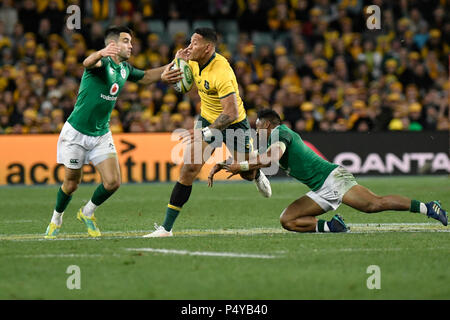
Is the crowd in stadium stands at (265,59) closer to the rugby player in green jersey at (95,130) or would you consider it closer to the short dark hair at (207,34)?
the rugby player in green jersey at (95,130)

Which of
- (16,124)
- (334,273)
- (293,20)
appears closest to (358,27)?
(293,20)

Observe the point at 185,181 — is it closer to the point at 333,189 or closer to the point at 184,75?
the point at 184,75

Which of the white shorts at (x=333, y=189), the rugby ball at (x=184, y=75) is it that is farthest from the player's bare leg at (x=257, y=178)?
the rugby ball at (x=184, y=75)

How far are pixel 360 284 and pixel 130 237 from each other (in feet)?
12.2

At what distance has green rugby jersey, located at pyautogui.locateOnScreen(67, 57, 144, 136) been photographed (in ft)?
33.1

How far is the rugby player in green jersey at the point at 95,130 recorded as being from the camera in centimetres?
1012

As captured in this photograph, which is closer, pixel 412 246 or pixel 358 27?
pixel 412 246

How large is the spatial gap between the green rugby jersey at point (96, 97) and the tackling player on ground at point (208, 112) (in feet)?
2.75

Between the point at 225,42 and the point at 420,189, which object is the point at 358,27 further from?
the point at 420,189

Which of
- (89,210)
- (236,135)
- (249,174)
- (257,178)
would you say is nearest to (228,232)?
(249,174)

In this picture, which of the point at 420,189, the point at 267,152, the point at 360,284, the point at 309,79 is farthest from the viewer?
the point at 309,79

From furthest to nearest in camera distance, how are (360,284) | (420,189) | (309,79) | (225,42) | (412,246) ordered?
(225,42)
(309,79)
(420,189)
(412,246)
(360,284)

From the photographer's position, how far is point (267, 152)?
972 cm

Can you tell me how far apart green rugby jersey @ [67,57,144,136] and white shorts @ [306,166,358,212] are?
2.62 meters
